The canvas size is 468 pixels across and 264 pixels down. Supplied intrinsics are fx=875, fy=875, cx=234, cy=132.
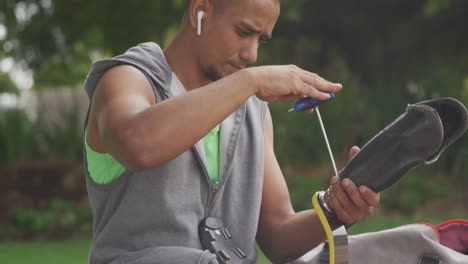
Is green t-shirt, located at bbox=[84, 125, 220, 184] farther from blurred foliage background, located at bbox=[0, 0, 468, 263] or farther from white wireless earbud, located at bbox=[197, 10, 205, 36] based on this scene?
blurred foliage background, located at bbox=[0, 0, 468, 263]

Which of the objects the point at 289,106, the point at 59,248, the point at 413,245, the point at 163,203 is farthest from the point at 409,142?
the point at 289,106

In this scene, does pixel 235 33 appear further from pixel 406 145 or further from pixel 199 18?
pixel 406 145

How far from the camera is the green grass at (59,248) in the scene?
22.5ft

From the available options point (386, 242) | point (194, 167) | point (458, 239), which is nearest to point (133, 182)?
point (194, 167)

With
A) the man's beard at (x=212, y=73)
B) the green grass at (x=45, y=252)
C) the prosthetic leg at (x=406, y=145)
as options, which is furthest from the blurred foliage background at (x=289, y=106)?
the prosthetic leg at (x=406, y=145)

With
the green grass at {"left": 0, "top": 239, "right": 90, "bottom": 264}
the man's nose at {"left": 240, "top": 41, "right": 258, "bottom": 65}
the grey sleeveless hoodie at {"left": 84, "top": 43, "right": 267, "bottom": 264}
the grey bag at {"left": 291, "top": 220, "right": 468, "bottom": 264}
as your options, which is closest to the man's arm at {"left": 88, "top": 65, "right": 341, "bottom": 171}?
the grey sleeveless hoodie at {"left": 84, "top": 43, "right": 267, "bottom": 264}

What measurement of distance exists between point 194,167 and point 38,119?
7514 mm

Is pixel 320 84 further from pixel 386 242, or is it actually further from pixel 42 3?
pixel 42 3

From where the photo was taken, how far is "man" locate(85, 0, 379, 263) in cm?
237

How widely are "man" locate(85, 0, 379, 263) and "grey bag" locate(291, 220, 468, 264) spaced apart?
15cm

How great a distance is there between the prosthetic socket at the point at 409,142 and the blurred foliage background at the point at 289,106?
5048mm

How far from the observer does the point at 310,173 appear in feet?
29.9

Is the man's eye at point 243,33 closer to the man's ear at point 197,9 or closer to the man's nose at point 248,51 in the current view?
the man's nose at point 248,51

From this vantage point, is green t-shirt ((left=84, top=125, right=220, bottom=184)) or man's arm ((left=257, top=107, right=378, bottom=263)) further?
man's arm ((left=257, top=107, right=378, bottom=263))
